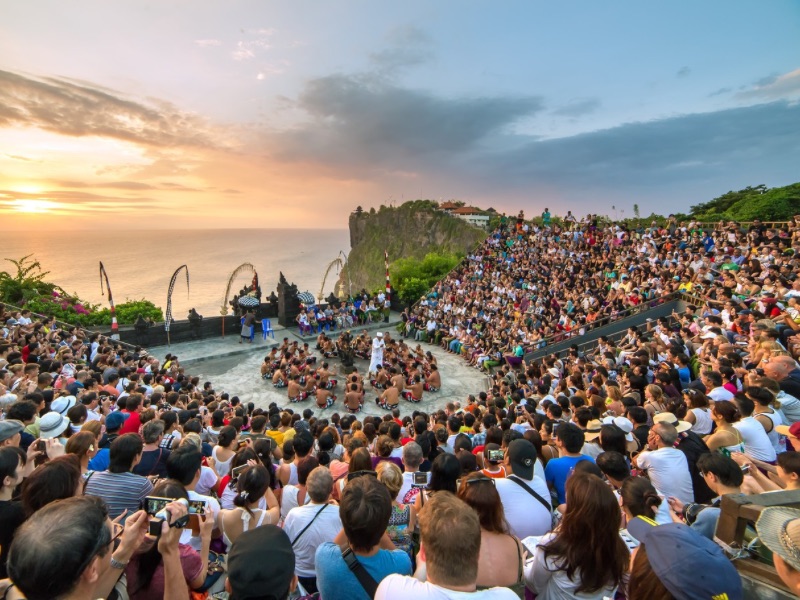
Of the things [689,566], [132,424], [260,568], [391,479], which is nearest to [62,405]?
[132,424]

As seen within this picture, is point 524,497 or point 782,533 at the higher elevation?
point 782,533

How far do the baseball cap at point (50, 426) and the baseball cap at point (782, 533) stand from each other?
6.35m

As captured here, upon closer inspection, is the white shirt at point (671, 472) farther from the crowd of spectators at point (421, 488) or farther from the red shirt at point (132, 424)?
the red shirt at point (132, 424)

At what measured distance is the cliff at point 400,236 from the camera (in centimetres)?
5622

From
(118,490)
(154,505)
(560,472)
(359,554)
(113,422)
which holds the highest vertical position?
(154,505)

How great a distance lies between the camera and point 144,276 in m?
97.6

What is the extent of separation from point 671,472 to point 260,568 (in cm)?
394

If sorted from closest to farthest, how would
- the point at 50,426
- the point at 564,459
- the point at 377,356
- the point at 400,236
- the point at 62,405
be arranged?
the point at 564,459 < the point at 50,426 < the point at 62,405 < the point at 377,356 < the point at 400,236

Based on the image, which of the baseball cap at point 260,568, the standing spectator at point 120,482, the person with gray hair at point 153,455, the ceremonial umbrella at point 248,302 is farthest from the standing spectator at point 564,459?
the ceremonial umbrella at point 248,302

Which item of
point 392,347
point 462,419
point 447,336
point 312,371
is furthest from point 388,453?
point 447,336

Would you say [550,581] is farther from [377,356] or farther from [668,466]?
[377,356]

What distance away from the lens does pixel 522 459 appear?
3434mm

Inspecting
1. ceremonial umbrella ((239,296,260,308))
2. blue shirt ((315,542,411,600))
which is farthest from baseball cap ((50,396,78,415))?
ceremonial umbrella ((239,296,260,308))

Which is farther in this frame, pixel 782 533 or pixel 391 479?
pixel 391 479
